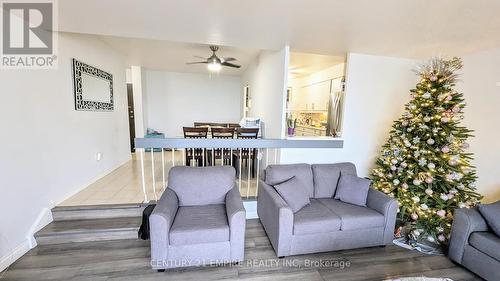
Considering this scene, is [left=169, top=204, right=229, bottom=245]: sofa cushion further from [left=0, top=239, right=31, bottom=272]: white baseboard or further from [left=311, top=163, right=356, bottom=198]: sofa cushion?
[left=0, top=239, right=31, bottom=272]: white baseboard

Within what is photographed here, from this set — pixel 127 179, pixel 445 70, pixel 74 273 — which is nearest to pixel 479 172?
pixel 445 70

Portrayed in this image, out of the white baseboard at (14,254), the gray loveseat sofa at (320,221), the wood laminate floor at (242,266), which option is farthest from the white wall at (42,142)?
the gray loveseat sofa at (320,221)

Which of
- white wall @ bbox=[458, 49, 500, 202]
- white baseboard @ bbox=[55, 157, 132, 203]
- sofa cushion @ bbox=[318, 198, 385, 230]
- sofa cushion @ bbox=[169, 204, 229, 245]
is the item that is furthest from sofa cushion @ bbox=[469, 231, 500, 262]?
white baseboard @ bbox=[55, 157, 132, 203]

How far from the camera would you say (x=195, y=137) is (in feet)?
11.6

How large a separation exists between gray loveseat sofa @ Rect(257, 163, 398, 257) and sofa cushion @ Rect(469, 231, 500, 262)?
650 mm

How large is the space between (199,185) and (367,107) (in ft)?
10.2

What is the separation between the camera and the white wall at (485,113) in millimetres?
2928

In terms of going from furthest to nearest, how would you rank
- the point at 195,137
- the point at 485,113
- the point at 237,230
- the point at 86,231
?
1. the point at 195,137
2. the point at 485,113
3. the point at 86,231
4. the point at 237,230

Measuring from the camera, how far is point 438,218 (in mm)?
2475

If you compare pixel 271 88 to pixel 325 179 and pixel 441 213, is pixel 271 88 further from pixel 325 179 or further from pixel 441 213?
pixel 441 213

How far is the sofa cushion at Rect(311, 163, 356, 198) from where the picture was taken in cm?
Answer: 280

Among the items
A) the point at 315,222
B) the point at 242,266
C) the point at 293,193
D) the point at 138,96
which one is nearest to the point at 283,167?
the point at 293,193

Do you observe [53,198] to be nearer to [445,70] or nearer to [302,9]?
[302,9]

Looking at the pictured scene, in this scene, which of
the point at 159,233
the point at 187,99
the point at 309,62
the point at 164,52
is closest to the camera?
the point at 159,233
